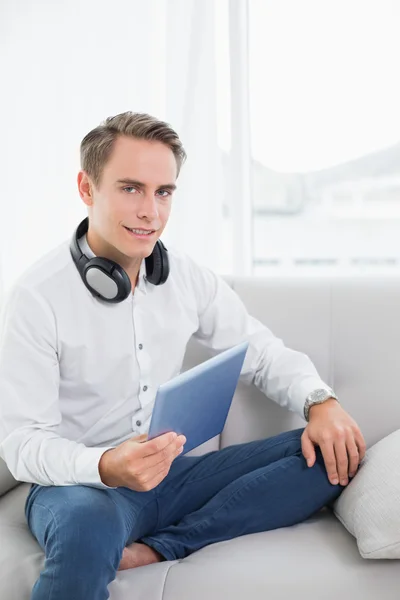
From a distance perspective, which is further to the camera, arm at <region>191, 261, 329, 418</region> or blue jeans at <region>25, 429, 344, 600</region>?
arm at <region>191, 261, 329, 418</region>

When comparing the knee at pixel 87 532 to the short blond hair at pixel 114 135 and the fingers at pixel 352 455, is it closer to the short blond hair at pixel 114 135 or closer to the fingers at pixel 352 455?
the fingers at pixel 352 455

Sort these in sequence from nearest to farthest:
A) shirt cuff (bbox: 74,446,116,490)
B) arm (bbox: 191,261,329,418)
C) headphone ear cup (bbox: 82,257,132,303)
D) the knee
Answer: the knee < shirt cuff (bbox: 74,446,116,490) < headphone ear cup (bbox: 82,257,132,303) < arm (bbox: 191,261,329,418)

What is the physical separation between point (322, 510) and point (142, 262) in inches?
26.3

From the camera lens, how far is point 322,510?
1.58 meters

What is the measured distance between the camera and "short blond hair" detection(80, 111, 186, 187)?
151cm

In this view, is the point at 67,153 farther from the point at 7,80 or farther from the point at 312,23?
the point at 312,23

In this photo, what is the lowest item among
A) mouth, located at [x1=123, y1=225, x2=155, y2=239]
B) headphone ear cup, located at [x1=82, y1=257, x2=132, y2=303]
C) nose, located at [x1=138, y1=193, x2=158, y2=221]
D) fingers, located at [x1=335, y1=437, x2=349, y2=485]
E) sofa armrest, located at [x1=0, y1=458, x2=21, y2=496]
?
sofa armrest, located at [x1=0, y1=458, x2=21, y2=496]

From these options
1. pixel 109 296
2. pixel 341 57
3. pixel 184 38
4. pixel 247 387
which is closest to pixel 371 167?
pixel 341 57

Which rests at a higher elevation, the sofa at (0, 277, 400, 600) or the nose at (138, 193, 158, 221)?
the nose at (138, 193, 158, 221)

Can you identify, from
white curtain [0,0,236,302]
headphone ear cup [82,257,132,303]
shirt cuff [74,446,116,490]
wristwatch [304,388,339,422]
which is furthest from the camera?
white curtain [0,0,236,302]

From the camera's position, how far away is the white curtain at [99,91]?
2.39m

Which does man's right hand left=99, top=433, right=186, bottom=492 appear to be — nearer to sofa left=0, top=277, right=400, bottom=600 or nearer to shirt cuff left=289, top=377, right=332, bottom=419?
sofa left=0, top=277, right=400, bottom=600

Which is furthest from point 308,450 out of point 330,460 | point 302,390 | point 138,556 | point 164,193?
point 164,193

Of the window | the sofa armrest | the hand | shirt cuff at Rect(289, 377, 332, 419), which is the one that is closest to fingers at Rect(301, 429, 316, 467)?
the hand
